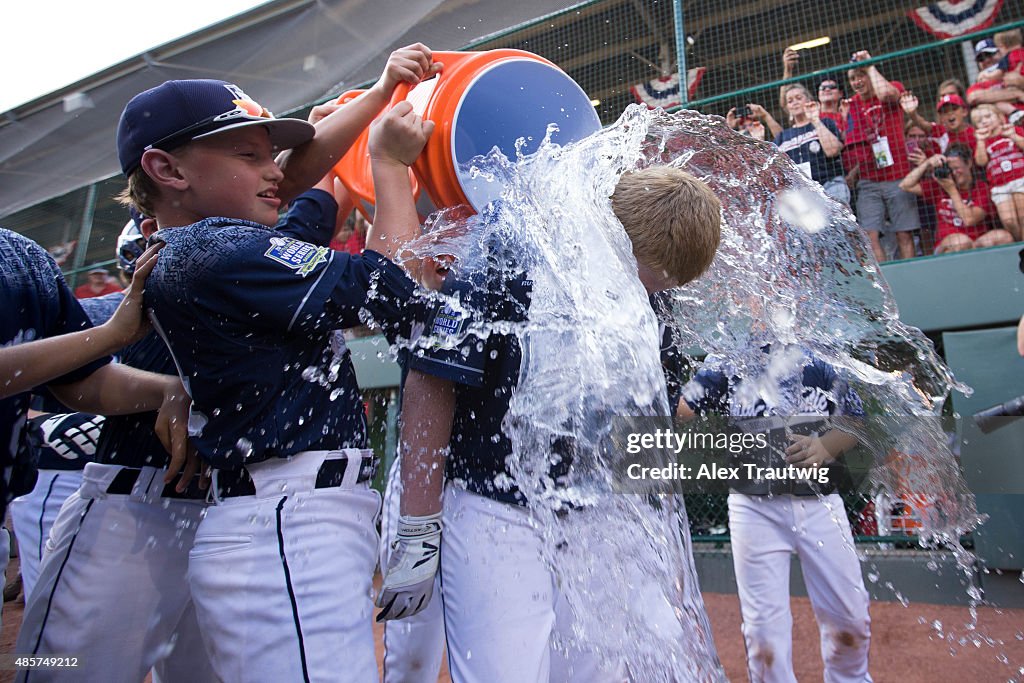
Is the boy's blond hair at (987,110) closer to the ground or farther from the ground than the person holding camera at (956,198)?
farther from the ground

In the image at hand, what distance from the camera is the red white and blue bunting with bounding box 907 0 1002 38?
5.86 metres

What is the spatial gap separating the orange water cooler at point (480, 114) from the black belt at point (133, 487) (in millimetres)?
892

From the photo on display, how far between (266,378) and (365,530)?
37 centimetres

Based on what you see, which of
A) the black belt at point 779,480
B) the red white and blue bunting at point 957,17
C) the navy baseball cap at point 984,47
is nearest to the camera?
the black belt at point 779,480

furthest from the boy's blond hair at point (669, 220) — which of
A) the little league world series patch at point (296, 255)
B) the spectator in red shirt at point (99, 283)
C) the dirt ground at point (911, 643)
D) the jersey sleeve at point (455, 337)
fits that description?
the spectator in red shirt at point (99, 283)

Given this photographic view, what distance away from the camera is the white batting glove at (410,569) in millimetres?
1477

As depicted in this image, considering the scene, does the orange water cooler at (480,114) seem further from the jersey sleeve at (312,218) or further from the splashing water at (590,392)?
the jersey sleeve at (312,218)

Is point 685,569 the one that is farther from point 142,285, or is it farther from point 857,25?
point 857,25

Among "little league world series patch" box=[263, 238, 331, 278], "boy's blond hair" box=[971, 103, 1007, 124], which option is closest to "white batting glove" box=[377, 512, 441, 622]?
"little league world series patch" box=[263, 238, 331, 278]

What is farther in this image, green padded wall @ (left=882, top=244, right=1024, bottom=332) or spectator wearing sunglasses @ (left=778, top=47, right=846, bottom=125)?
spectator wearing sunglasses @ (left=778, top=47, right=846, bottom=125)

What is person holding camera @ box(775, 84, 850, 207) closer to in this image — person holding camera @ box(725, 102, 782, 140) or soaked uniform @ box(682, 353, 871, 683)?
person holding camera @ box(725, 102, 782, 140)

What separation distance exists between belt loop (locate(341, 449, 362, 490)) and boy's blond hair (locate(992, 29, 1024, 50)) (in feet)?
18.1

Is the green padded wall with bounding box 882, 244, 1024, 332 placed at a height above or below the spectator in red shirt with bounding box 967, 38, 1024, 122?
below

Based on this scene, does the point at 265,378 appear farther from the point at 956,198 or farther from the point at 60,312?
the point at 956,198
